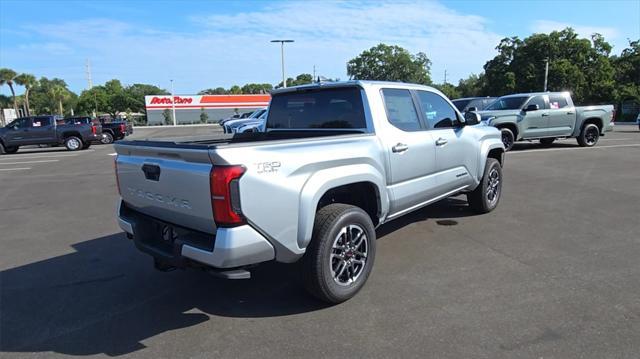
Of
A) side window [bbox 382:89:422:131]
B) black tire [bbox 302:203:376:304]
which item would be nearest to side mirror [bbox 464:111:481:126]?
side window [bbox 382:89:422:131]

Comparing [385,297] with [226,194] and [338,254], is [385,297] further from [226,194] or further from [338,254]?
[226,194]

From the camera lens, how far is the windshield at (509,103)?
47.8ft

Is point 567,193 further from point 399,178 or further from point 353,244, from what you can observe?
point 353,244

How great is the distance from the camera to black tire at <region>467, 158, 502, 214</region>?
20.7 ft

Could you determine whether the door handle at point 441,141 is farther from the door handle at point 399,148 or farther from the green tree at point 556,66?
the green tree at point 556,66

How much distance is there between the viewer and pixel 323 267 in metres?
3.51

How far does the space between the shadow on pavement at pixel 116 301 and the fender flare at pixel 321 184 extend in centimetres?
Answer: 79

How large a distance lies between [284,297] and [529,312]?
2042 millimetres

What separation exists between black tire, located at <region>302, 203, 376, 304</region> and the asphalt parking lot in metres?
0.18

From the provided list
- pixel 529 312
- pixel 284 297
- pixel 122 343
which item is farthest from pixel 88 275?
pixel 529 312

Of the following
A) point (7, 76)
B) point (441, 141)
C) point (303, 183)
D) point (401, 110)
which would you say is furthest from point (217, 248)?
point (7, 76)

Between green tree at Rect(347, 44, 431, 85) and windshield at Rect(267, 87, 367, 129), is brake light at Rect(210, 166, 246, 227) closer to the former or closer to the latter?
windshield at Rect(267, 87, 367, 129)

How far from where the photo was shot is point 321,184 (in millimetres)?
3496

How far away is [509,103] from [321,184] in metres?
13.3
